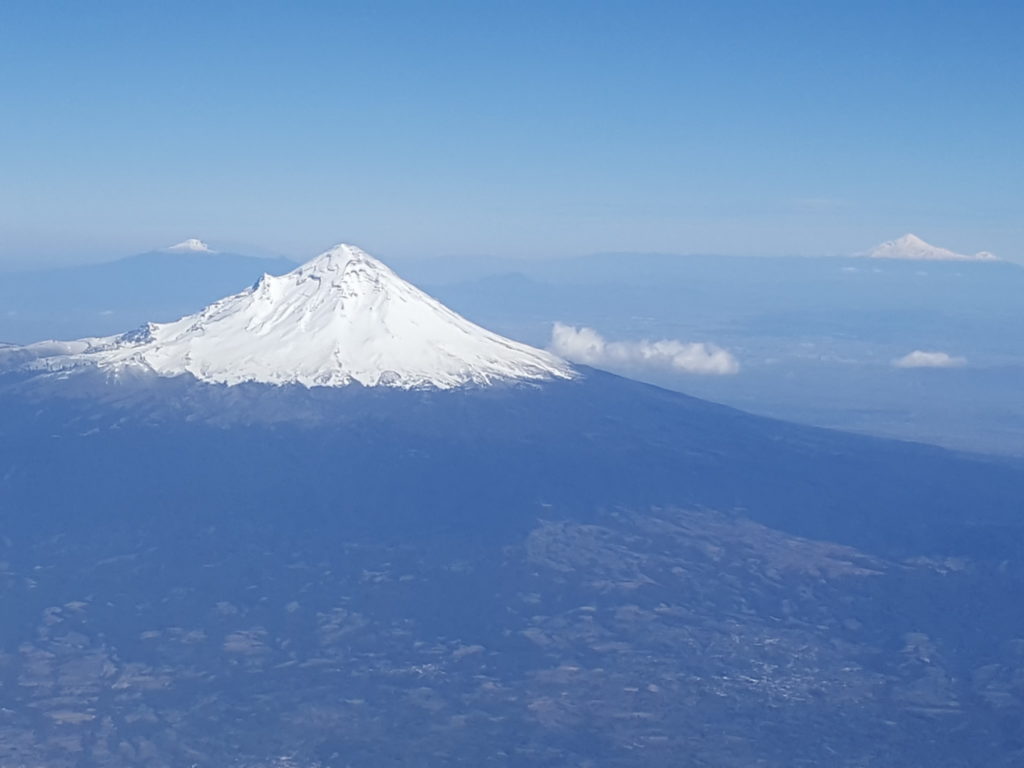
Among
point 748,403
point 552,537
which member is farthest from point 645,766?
point 748,403

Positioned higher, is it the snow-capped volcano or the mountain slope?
the snow-capped volcano

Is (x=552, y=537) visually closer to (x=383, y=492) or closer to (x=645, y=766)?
(x=383, y=492)

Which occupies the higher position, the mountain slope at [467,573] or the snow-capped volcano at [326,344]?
the snow-capped volcano at [326,344]

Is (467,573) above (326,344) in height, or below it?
below

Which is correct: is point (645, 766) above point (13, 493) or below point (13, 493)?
below

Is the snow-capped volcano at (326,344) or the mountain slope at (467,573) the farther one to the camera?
the snow-capped volcano at (326,344)

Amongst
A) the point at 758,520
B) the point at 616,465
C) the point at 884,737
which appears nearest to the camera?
the point at 884,737

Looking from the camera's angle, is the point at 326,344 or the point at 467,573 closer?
the point at 467,573

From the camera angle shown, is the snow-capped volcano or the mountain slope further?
the snow-capped volcano
